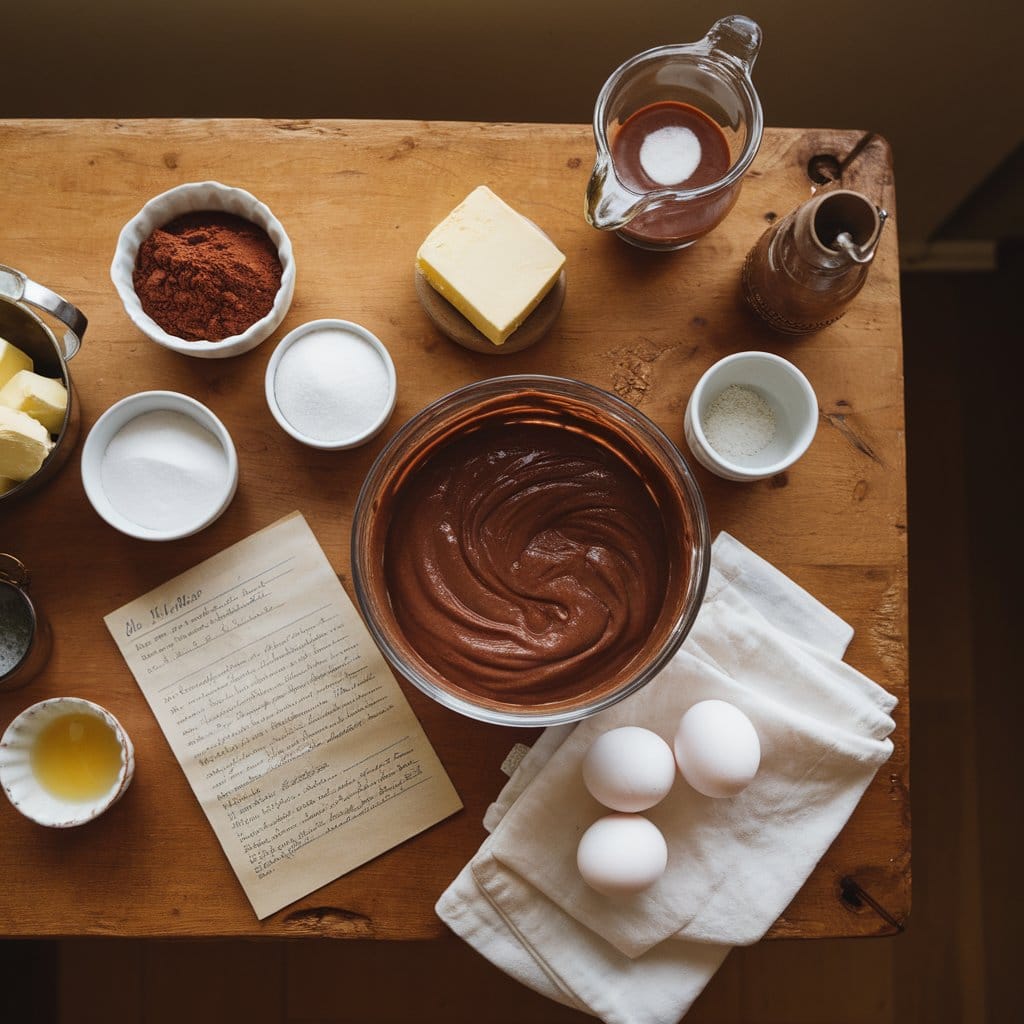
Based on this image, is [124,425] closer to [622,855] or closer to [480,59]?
[622,855]

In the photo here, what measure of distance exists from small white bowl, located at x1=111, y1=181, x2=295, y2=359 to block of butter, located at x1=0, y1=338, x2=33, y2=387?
14cm

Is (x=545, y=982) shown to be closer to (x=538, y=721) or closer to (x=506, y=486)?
(x=538, y=721)

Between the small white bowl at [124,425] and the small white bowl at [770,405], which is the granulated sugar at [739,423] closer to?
the small white bowl at [770,405]

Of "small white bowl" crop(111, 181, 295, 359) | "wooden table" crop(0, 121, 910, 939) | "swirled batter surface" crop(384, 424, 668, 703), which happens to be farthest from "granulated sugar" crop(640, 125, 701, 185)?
"small white bowl" crop(111, 181, 295, 359)

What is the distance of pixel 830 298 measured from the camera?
107 cm

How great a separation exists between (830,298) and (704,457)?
24 centimetres

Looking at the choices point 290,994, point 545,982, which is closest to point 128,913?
point 545,982

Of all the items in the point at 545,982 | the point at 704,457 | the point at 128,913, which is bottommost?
the point at 128,913

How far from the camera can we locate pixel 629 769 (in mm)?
1044

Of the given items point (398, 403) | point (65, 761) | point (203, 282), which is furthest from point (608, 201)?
point (65, 761)

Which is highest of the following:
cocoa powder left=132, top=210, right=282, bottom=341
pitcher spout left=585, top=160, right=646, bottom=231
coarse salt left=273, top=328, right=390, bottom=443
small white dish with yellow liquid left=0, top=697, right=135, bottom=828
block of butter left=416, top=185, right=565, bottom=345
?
pitcher spout left=585, top=160, right=646, bottom=231

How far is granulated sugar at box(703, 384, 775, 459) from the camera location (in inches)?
44.9

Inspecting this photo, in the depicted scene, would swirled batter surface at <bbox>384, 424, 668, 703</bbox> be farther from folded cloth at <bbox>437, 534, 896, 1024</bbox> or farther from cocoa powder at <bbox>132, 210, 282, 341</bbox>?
cocoa powder at <bbox>132, 210, 282, 341</bbox>

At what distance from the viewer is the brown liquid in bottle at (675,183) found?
3.62 ft
